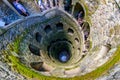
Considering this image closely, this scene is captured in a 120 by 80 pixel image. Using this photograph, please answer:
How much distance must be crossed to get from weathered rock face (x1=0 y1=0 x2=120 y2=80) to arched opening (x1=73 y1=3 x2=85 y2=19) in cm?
11

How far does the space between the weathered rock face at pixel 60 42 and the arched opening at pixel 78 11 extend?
0.11m

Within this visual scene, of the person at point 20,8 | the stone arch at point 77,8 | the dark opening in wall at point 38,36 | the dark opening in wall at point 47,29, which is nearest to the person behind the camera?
the stone arch at point 77,8

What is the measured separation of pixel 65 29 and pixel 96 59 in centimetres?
504

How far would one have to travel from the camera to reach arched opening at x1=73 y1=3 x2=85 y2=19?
64.5ft

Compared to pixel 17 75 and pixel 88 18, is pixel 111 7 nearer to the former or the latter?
pixel 88 18

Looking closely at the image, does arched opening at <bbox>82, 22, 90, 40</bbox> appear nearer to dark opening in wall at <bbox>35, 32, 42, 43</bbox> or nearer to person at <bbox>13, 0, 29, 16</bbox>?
dark opening in wall at <bbox>35, 32, 42, 43</bbox>

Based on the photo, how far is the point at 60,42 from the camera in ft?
68.7

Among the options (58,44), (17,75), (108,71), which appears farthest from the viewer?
(58,44)

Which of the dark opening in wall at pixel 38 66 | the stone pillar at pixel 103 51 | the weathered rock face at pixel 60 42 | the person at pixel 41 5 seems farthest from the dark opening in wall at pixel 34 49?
the stone pillar at pixel 103 51

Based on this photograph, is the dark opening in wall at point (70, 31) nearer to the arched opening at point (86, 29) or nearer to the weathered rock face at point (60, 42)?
the weathered rock face at point (60, 42)

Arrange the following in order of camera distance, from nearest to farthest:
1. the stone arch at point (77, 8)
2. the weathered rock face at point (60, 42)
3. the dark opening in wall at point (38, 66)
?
the weathered rock face at point (60, 42), the dark opening in wall at point (38, 66), the stone arch at point (77, 8)

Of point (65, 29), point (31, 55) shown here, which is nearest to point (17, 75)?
point (31, 55)

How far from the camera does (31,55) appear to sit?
18.1 meters

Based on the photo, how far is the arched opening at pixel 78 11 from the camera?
64.5 feet
